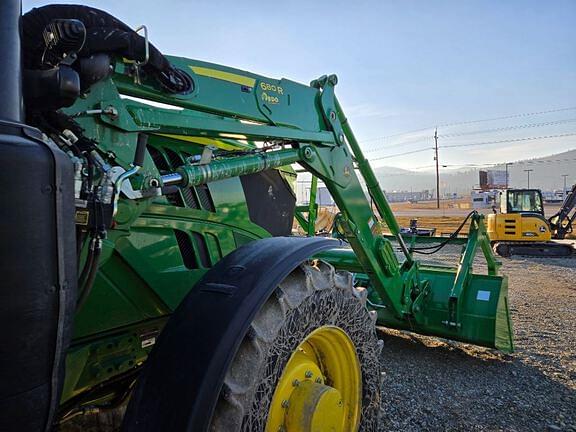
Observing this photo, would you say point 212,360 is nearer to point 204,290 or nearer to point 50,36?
point 204,290

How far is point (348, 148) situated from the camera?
374 cm

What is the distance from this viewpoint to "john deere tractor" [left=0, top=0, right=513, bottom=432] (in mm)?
1231

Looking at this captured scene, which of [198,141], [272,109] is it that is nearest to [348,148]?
[272,109]

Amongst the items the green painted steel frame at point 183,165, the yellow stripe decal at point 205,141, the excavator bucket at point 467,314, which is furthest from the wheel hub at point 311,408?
the excavator bucket at point 467,314

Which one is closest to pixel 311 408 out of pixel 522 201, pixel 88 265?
pixel 88 265

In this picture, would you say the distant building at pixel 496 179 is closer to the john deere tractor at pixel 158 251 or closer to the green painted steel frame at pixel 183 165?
the green painted steel frame at pixel 183 165

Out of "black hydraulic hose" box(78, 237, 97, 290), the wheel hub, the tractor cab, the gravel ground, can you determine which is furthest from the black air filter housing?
the tractor cab

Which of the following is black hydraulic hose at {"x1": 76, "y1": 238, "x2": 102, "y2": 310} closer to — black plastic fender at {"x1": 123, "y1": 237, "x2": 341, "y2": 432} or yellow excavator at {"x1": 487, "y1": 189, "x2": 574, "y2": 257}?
black plastic fender at {"x1": 123, "y1": 237, "x2": 341, "y2": 432}

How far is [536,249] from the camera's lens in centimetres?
1527

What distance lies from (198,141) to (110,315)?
1124 millimetres

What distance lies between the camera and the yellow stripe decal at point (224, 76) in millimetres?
2435

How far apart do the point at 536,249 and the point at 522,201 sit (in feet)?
8.39

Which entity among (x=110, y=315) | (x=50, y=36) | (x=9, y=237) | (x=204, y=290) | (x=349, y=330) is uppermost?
(x=50, y=36)

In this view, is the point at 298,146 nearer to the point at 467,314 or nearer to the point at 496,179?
the point at 467,314
